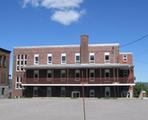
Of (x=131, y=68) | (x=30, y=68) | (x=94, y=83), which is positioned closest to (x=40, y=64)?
(x=30, y=68)

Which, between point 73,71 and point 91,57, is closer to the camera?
point 73,71

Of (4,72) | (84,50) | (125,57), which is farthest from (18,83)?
(125,57)

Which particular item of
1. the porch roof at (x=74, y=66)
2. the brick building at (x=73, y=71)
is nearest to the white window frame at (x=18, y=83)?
the brick building at (x=73, y=71)

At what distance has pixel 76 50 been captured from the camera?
61.3 m

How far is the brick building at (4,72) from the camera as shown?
6556cm

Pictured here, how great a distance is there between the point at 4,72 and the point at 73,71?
599 inches

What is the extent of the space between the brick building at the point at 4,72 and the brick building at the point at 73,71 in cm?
365

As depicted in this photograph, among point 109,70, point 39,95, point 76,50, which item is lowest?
point 39,95

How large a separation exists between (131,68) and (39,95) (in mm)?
16895

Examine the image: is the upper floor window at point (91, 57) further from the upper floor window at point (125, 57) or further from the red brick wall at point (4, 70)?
the red brick wall at point (4, 70)

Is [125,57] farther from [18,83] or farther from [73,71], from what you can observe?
[18,83]

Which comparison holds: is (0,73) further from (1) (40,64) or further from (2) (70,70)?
(2) (70,70)

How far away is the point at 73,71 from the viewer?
5916 cm

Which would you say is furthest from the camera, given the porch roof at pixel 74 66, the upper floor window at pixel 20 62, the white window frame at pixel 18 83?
the upper floor window at pixel 20 62
